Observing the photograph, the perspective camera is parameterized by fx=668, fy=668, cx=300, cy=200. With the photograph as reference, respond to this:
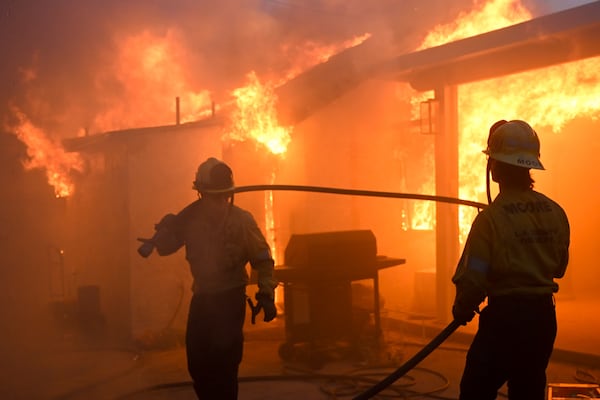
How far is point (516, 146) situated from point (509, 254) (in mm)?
683

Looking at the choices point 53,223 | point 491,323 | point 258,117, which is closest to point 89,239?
point 53,223

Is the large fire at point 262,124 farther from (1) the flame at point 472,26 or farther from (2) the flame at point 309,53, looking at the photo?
(1) the flame at point 472,26

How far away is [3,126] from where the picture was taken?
13.1 meters

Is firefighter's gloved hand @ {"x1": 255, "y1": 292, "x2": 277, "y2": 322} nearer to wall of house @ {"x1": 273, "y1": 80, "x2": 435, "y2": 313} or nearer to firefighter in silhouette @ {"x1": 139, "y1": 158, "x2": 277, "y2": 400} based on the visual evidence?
firefighter in silhouette @ {"x1": 139, "y1": 158, "x2": 277, "y2": 400}

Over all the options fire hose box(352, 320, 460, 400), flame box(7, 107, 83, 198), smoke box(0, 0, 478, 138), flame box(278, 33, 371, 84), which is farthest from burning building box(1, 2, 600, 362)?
fire hose box(352, 320, 460, 400)

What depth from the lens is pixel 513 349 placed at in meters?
3.73

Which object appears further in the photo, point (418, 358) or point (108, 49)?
point (108, 49)

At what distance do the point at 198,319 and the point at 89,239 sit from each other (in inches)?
295

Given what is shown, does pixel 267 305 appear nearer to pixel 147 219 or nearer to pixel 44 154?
pixel 147 219

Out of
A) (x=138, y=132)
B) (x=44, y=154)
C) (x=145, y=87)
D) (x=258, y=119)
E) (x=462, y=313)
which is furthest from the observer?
(x=145, y=87)

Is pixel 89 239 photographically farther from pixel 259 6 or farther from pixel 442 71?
pixel 259 6

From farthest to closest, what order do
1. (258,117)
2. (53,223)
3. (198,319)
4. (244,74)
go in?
(244,74) < (53,223) < (258,117) < (198,319)

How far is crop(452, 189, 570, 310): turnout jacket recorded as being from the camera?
3721mm

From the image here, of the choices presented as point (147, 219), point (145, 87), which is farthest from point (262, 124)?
point (145, 87)
